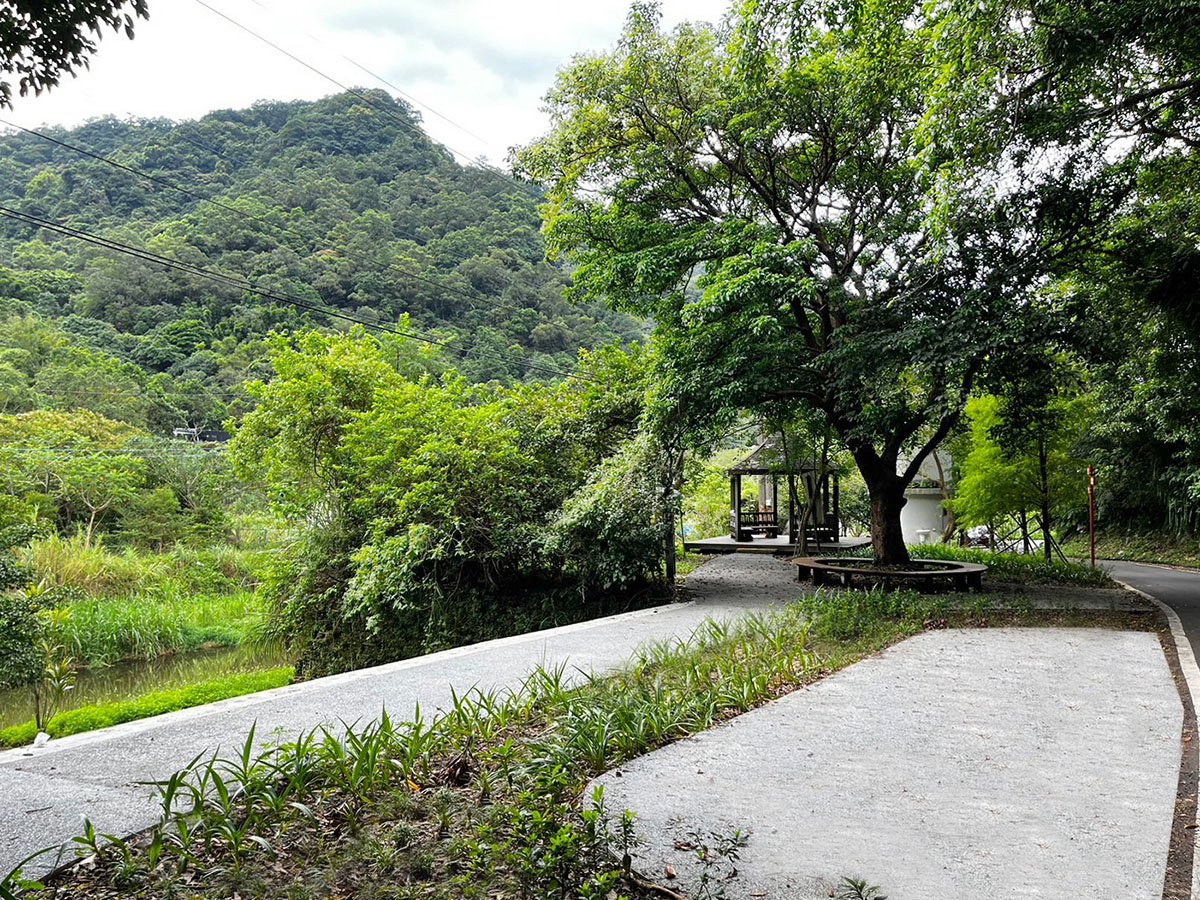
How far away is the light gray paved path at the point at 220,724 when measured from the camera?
3.25m

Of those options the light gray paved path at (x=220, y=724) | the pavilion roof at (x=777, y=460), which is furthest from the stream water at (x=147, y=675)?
the pavilion roof at (x=777, y=460)

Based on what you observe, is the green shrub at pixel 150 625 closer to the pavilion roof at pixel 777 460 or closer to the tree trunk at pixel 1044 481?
the pavilion roof at pixel 777 460

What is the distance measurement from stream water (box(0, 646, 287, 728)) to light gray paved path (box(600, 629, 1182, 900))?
7902 mm

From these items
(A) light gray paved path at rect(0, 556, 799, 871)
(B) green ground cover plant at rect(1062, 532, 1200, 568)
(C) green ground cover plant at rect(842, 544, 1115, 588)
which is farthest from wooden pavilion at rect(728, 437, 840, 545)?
(A) light gray paved path at rect(0, 556, 799, 871)

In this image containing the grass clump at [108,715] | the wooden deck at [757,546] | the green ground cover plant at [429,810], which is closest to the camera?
the green ground cover plant at [429,810]

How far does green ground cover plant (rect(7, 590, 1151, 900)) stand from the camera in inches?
104

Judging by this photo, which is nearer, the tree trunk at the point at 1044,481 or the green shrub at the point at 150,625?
the green shrub at the point at 150,625

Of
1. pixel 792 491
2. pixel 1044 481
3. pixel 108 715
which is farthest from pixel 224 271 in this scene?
pixel 1044 481

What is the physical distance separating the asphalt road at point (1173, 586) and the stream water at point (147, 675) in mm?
11764

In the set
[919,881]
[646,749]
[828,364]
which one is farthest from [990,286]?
[919,881]

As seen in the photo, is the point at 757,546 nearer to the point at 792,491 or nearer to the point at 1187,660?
the point at 792,491

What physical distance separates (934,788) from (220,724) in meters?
4.09

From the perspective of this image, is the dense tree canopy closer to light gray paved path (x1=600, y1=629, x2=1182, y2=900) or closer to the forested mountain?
light gray paved path (x1=600, y1=629, x2=1182, y2=900)

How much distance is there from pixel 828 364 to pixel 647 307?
2797 millimetres
